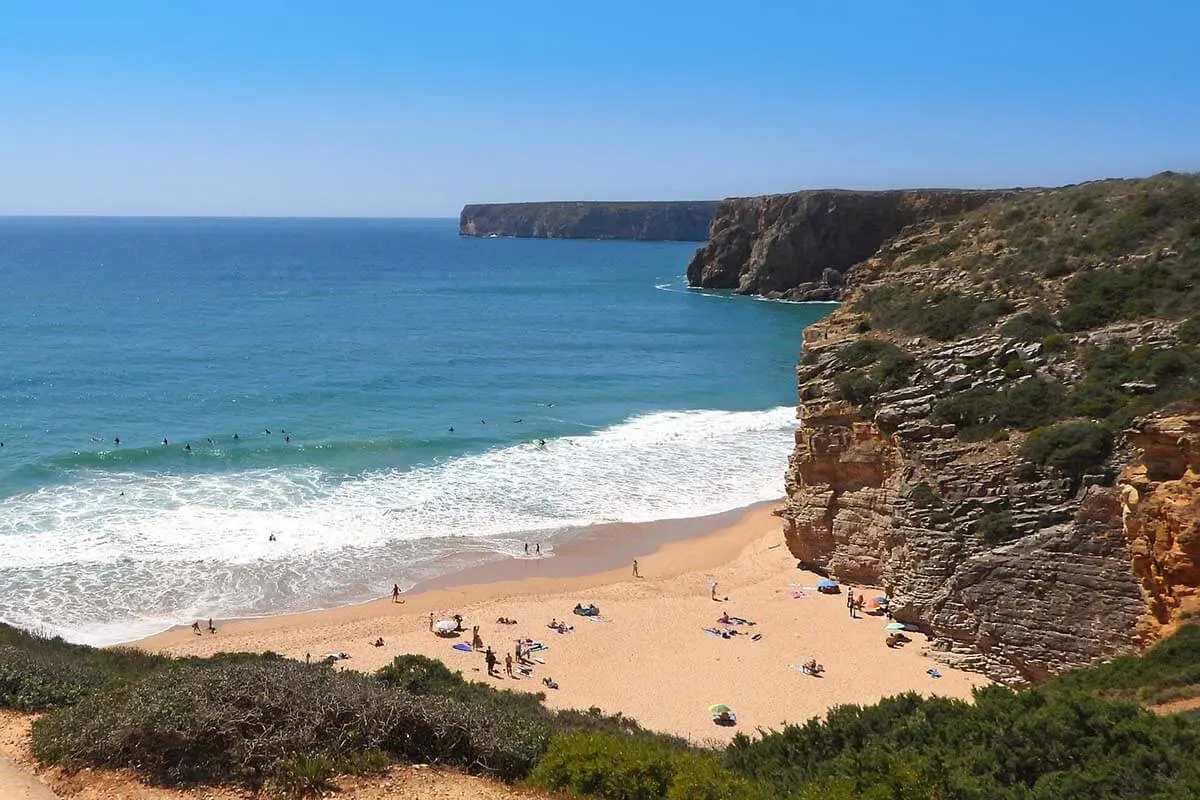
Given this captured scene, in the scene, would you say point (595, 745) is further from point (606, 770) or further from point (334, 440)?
point (334, 440)

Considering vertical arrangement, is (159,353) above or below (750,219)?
below

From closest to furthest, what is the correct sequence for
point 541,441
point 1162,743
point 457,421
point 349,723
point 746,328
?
1. point 1162,743
2. point 349,723
3. point 541,441
4. point 457,421
5. point 746,328

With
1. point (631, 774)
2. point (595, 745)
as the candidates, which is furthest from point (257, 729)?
Answer: point (631, 774)

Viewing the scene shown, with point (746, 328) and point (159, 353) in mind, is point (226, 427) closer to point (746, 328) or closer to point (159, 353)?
point (159, 353)

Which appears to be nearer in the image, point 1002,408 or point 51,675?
point 51,675

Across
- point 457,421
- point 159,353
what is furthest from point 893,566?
point 159,353

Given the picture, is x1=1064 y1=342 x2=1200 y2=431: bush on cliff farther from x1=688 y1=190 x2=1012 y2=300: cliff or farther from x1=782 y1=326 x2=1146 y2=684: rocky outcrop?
x1=688 y1=190 x2=1012 y2=300: cliff
